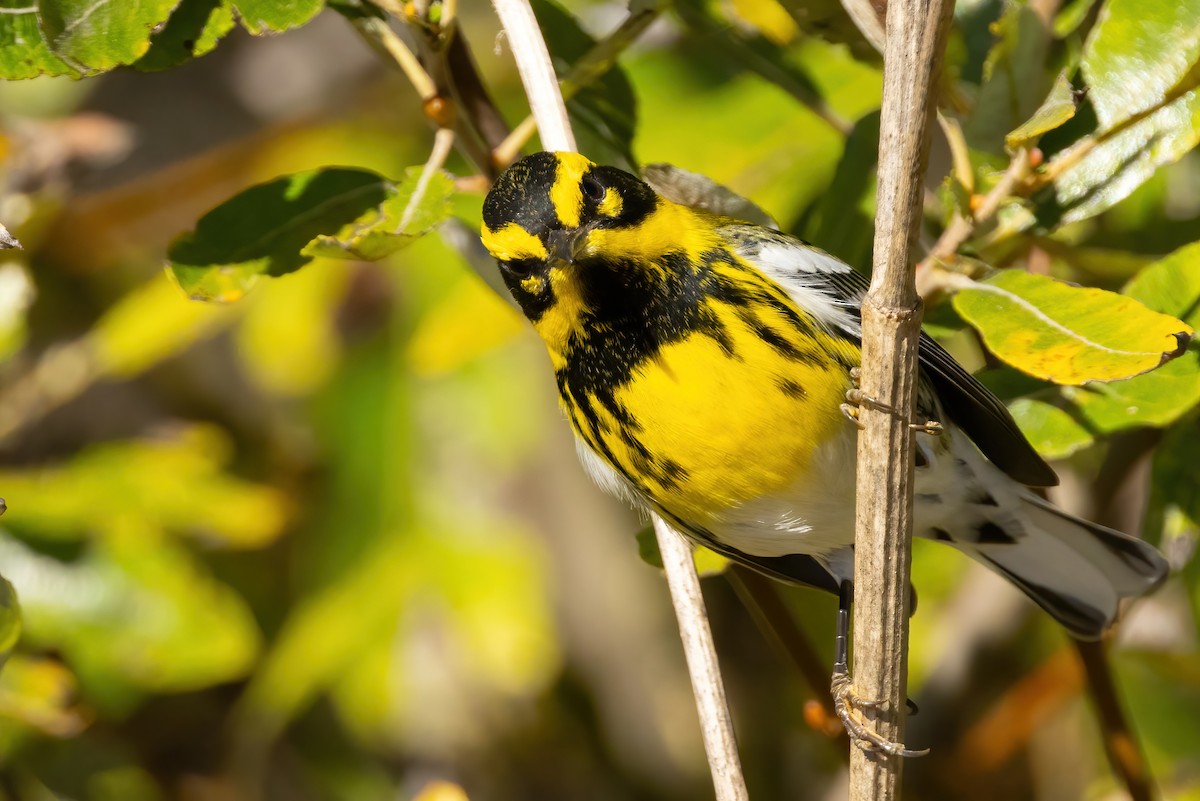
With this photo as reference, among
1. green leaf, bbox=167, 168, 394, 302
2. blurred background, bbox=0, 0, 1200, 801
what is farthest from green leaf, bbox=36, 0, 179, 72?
blurred background, bbox=0, 0, 1200, 801

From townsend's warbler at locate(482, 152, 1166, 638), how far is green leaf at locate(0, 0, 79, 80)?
62 centimetres

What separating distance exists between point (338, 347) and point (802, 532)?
206 centimetres

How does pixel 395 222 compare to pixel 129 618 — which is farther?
pixel 129 618

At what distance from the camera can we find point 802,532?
7.00 ft

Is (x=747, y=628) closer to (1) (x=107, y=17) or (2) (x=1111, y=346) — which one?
(2) (x=1111, y=346)

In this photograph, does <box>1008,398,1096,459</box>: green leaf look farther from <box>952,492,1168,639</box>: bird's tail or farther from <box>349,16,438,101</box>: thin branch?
<box>349,16,438,101</box>: thin branch

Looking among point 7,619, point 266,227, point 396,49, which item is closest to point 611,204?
point 396,49

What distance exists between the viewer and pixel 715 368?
193 centimetres

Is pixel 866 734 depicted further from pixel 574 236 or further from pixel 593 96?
pixel 593 96

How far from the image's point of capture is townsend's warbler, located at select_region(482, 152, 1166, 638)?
1.93 metres

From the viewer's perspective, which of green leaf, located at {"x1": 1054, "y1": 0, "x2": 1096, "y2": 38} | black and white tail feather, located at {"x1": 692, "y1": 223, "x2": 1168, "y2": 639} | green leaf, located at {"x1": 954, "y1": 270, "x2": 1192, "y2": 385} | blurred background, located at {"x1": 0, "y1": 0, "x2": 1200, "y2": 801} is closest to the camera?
green leaf, located at {"x1": 954, "y1": 270, "x2": 1192, "y2": 385}

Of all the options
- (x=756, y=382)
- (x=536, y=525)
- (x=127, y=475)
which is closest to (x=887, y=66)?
(x=756, y=382)

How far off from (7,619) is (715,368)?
1016mm

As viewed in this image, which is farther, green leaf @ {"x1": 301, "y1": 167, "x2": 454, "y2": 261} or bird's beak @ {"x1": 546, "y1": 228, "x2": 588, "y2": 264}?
bird's beak @ {"x1": 546, "y1": 228, "x2": 588, "y2": 264}
